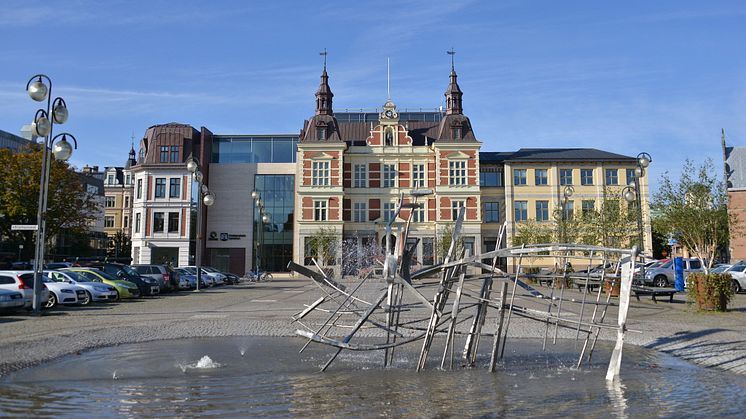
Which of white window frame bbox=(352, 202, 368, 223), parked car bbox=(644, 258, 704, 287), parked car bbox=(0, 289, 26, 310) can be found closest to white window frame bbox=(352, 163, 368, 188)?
white window frame bbox=(352, 202, 368, 223)

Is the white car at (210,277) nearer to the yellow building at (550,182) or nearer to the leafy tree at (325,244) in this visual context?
the leafy tree at (325,244)

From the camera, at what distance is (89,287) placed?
23.7m

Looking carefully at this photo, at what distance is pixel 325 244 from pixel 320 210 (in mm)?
5559

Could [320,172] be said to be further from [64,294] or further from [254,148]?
[64,294]

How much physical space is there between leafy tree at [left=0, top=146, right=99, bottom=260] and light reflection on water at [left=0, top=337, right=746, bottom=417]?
35794mm

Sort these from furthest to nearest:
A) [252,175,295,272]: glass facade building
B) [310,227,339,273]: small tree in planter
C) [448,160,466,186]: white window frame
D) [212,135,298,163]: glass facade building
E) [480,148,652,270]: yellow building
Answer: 1. [212,135,298,163]: glass facade building
2. [252,175,295,272]: glass facade building
3. [480,148,652,270]: yellow building
4. [448,160,466,186]: white window frame
5. [310,227,339,273]: small tree in planter

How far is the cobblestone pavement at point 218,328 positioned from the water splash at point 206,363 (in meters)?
2.85

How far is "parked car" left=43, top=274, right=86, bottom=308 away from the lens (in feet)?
71.1

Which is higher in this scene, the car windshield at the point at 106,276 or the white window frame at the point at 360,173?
the white window frame at the point at 360,173

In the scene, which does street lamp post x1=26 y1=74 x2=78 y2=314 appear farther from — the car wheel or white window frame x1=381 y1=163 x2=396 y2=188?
white window frame x1=381 y1=163 x2=396 y2=188

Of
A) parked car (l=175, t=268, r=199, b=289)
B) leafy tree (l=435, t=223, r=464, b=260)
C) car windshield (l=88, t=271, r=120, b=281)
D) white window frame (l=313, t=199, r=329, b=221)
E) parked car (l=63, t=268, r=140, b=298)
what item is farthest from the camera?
white window frame (l=313, t=199, r=329, b=221)

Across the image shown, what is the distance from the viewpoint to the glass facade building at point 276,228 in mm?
64500

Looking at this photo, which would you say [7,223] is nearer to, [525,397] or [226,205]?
[226,205]

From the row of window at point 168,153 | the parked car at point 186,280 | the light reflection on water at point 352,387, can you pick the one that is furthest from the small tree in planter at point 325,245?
the light reflection on water at point 352,387
